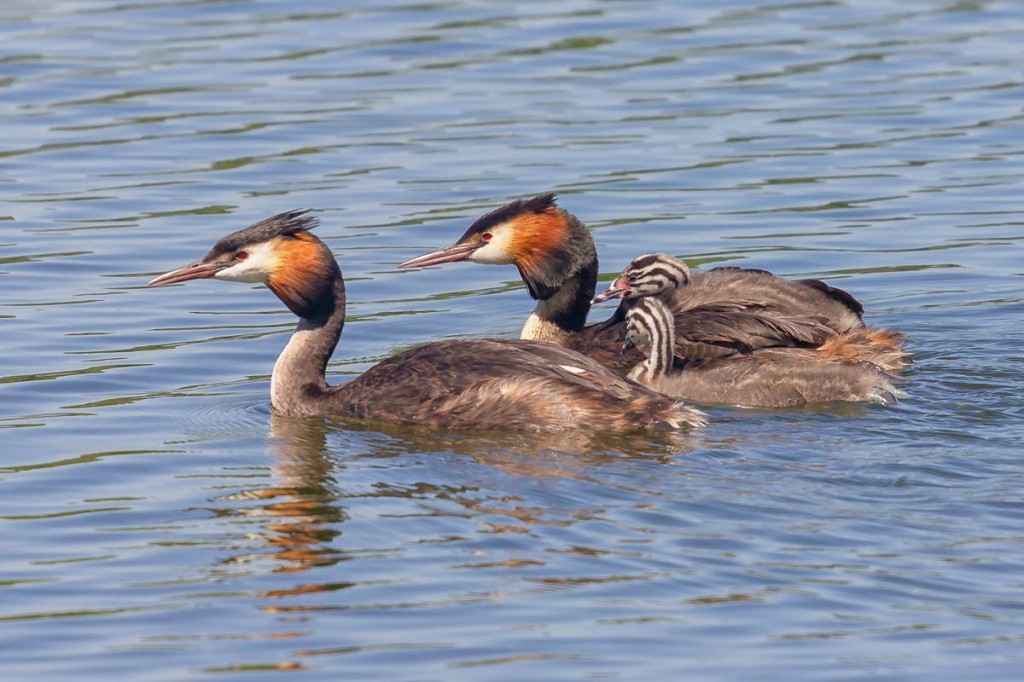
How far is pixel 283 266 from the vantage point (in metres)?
10.0

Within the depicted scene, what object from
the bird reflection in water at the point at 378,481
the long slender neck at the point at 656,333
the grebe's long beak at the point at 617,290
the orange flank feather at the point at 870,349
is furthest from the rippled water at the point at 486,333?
the grebe's long beak at the point at 617,290

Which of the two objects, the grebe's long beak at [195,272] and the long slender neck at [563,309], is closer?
the grebe's long beak at [195,272]

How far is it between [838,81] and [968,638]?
11.3 m

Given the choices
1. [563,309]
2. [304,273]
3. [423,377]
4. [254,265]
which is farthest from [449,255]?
[423,377]

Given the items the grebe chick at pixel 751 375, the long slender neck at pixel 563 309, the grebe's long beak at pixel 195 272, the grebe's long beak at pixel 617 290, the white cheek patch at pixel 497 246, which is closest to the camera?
the grebe chick at pixel 751 375

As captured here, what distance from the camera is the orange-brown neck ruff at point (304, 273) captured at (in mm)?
9984

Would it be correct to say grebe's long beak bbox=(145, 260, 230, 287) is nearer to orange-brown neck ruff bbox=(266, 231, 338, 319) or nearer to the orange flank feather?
orange-brown neck ruff bbox=(266, 231, 338, 319)

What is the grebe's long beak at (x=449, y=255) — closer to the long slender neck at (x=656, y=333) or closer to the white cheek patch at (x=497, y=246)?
the white cheek patch at (x=497, y=246)

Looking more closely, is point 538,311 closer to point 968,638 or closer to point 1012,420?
point 1012,420

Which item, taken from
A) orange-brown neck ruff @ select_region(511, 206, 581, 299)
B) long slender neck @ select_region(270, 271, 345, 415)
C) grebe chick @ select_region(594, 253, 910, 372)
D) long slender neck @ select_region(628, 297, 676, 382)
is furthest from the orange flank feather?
long slender neck @ select_region(270, 271, 345, 415)

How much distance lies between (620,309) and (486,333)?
1.05m

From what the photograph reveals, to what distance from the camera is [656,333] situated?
10.1 metres

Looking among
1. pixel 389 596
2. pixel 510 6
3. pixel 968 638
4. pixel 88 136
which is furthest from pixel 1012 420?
pixel 510 6

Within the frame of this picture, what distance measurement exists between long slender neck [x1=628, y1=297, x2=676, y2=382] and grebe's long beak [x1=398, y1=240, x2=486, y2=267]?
1.29 m
